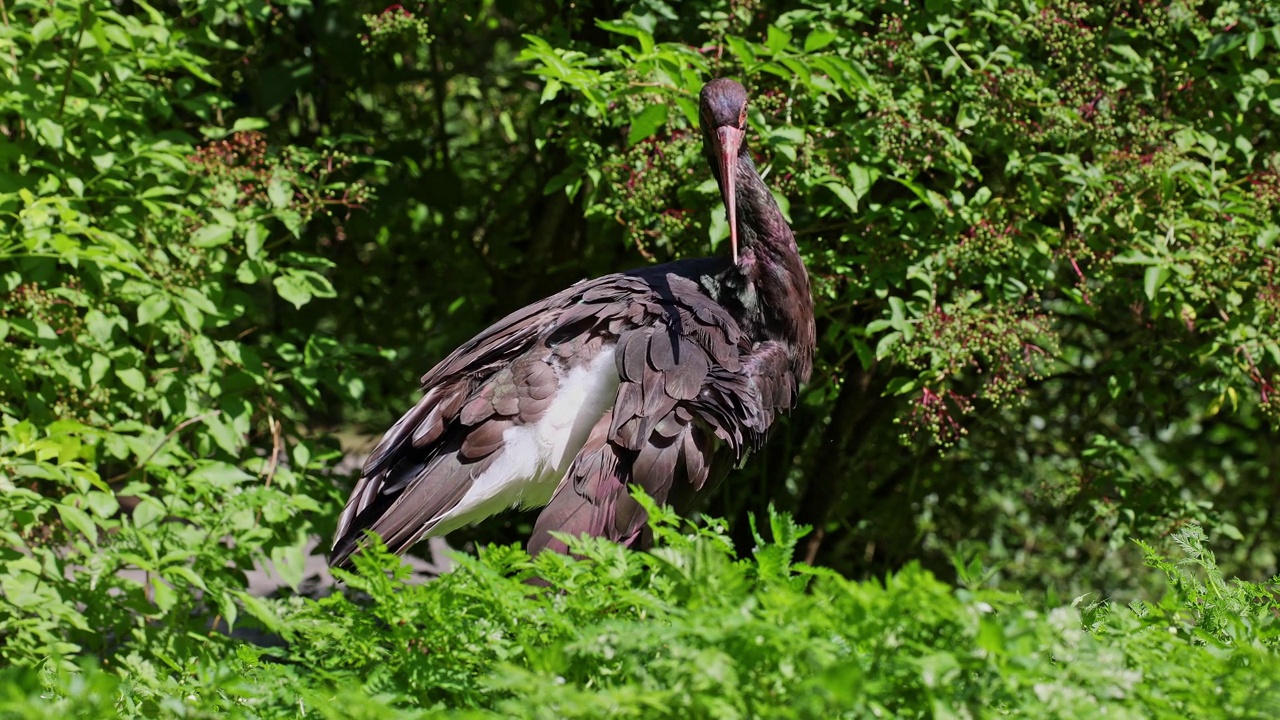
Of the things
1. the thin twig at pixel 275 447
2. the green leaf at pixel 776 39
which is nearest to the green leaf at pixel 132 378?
the thin twig at pixel 275 447

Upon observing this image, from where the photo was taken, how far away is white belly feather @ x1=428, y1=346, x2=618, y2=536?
332 cm

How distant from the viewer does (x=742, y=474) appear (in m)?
5.12

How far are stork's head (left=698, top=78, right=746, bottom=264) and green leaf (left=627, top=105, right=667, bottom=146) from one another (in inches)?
6.1

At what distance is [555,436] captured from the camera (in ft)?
11.0

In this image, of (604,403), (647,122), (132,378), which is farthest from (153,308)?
(647,122)

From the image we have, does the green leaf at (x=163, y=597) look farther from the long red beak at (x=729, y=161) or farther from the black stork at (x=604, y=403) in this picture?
the long red beak at (x=729, y=161)

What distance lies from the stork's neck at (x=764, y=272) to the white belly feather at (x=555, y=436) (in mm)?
541

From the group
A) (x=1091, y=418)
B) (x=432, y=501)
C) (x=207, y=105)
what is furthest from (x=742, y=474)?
(x=207, y=105)

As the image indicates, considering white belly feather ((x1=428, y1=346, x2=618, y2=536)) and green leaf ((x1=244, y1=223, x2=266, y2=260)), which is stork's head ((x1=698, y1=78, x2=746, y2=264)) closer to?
white belly feather ((x1=428, y1=346, x2=618, y2=536))

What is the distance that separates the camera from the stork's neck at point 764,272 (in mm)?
3693

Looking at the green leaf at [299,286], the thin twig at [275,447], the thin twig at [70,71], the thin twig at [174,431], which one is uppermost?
the thin twig at [70,71]

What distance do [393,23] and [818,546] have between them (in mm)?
2698

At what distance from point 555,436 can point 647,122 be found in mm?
909

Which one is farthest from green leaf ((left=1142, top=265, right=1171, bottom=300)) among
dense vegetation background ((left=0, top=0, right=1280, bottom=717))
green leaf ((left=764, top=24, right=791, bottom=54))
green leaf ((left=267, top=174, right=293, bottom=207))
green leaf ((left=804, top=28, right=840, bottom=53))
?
green leaf ((left=267, top=174, right=293, bottom=207))
